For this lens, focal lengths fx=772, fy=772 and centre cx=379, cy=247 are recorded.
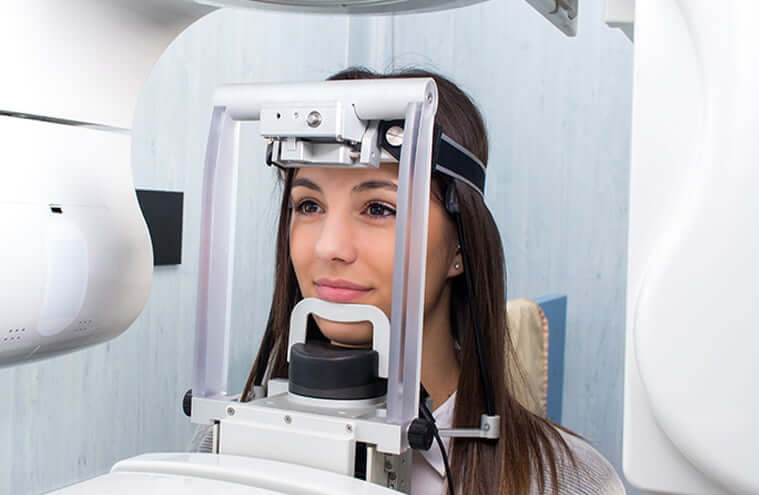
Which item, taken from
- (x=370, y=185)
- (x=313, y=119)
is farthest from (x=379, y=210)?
(x=313, y=119)

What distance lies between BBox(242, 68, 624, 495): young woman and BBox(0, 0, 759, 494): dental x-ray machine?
0.12 m

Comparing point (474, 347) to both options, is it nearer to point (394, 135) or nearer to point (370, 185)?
point (370, 185)

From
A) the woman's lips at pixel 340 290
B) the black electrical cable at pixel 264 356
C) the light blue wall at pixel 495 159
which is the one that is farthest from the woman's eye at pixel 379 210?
the light blue wall at pixel 495 159

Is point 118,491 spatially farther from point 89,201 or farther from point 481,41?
point 481,41

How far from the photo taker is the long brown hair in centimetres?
110

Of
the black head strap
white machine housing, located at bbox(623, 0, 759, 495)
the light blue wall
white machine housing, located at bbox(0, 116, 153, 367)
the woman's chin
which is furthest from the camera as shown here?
the light blue wall

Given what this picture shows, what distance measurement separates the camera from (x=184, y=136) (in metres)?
1.96

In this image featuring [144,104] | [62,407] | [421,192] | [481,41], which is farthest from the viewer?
[481,41]

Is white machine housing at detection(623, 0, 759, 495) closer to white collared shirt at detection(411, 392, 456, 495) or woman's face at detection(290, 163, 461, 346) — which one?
woman's face at detection(290, 163, 461, 346)

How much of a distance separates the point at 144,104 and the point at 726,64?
60.7 inches

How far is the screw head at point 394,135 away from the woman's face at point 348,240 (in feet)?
0.70

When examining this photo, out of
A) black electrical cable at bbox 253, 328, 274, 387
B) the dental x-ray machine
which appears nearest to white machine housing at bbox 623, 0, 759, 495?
the dental x-ray machine

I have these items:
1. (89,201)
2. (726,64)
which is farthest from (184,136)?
(726,64)

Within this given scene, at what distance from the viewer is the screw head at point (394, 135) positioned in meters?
0.82
